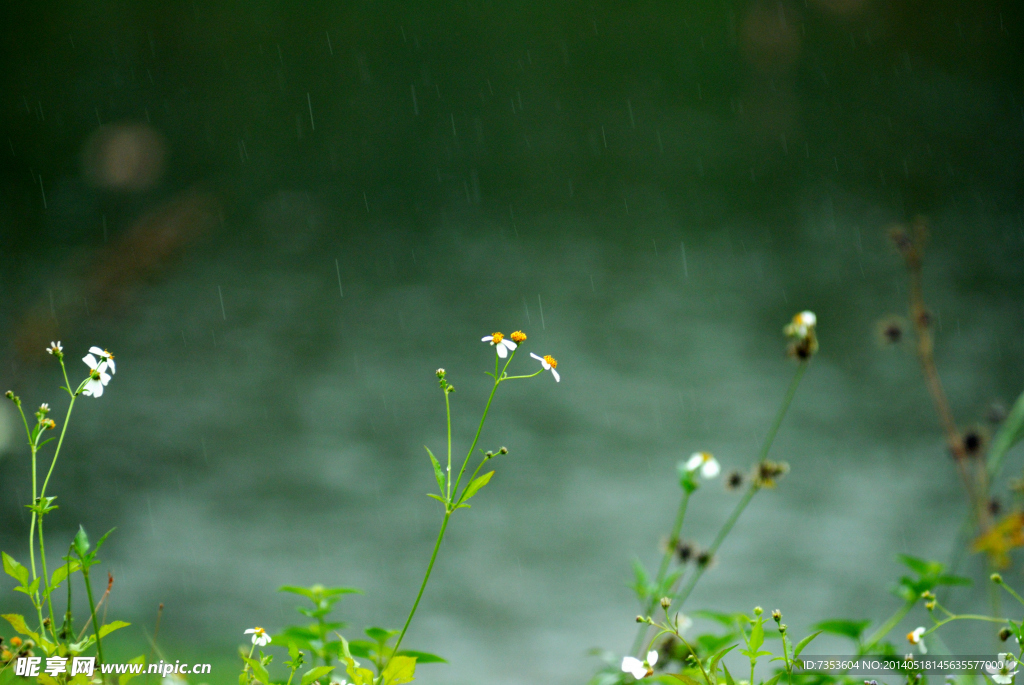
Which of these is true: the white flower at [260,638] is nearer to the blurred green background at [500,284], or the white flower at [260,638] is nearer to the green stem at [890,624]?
the green stem at [890,624]

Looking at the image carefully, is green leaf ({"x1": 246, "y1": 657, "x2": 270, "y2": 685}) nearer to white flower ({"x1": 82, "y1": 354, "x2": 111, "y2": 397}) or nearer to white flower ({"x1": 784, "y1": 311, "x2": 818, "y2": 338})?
white flower ({"x1": 82, "y1": 354, "x2": 111, "y2": 397})

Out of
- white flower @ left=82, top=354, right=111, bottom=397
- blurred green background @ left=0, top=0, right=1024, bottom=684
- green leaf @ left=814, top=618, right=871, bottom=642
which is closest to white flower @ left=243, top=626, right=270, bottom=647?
white flower @ left=82, top=354, right=111, bottom=397

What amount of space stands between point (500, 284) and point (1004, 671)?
8.38 feet

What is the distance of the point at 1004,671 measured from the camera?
0.42m

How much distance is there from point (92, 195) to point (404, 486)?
216cm

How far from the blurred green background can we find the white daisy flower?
46.0 inches

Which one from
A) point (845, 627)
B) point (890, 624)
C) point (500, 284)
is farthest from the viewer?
point (500, 284)

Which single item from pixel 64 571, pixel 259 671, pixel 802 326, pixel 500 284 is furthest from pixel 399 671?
pixel 500 284

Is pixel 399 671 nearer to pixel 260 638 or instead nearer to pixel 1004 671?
pixel 260 638

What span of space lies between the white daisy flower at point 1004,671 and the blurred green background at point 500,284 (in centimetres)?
117

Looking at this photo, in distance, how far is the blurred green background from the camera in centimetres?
184

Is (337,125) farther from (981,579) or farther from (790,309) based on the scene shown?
(981,579)

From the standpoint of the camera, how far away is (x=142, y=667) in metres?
0.42

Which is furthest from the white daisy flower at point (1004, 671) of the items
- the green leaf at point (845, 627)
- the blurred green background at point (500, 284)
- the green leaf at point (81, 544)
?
the blurred green background at point (500, 284)
